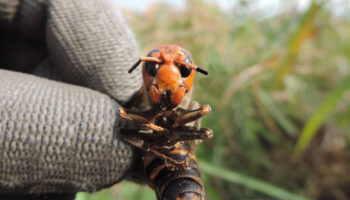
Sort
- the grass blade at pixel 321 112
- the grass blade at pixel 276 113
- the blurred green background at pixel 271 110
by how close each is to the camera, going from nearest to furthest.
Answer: the grass blade at pixel 321 112
the blurred green background at pixel 271 110
the grass blade at pixel 276 113

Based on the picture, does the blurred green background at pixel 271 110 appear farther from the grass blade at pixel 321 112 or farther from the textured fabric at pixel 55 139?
the textured fabric at pixel 55 139

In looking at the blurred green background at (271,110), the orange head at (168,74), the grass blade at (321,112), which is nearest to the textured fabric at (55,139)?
the orange head at (168,74)

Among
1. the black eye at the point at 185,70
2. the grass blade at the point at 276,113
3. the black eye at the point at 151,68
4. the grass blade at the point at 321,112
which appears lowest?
the black eye at the point at 151,68

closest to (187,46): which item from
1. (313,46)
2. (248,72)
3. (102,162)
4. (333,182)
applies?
(248,72)

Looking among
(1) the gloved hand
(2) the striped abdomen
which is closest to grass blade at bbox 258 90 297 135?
(1) the gloved hand

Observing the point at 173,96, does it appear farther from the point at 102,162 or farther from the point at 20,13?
the point at 20,13

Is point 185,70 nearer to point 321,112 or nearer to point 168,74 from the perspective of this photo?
point 168,74

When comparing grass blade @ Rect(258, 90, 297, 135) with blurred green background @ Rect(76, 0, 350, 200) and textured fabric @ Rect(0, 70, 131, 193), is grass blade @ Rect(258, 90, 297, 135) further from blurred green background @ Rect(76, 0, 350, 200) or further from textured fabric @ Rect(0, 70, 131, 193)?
textured fabric @ Rect(0, 70, 131, 193)

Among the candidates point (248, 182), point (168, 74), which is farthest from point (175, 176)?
point (248, 182)
